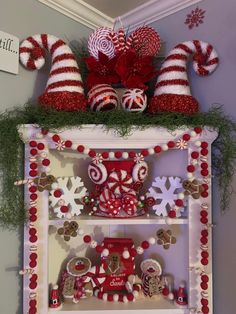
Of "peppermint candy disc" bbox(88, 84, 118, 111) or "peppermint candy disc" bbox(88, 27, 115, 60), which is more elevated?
"peppermint candy disc" bbox(88, 27, 115, 60)

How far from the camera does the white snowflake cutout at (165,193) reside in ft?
3.09

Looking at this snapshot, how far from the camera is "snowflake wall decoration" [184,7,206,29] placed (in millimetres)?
1000

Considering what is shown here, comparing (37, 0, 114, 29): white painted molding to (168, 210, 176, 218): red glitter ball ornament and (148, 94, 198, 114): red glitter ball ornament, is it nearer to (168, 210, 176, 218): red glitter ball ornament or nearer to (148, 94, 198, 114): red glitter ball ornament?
(148, 94, 198, 114): red glitter ball ornament

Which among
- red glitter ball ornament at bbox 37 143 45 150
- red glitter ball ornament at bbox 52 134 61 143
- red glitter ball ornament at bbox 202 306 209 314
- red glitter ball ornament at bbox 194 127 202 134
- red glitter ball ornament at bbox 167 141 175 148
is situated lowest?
red glitter ball ornament at bbox 202 306 209 314

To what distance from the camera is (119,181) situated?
0.94 metres

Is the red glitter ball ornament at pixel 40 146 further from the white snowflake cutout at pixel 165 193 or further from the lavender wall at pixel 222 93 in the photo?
the lavender wall at pixel 222 93

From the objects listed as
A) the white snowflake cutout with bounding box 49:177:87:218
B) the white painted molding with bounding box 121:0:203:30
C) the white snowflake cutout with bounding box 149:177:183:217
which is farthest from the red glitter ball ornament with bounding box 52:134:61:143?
the white painted molding with bounding box 121:0:203:30

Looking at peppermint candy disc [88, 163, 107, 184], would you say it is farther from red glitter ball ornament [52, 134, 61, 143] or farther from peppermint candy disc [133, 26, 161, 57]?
peppermint candy disc [133, 26, 161, 57]

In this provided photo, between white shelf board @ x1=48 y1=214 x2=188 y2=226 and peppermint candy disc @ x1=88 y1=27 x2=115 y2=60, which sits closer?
white shelf board @ x1=48 y1=214 x2=188 y2=226

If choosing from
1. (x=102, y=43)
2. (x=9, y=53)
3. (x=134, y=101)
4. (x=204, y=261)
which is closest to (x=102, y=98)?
(x=134, y=101)

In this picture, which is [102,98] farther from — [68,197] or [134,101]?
[68,197]

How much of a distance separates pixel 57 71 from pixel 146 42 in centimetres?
34

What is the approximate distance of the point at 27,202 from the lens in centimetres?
90

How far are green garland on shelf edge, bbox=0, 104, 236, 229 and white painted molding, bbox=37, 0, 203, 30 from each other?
0.42 meters
